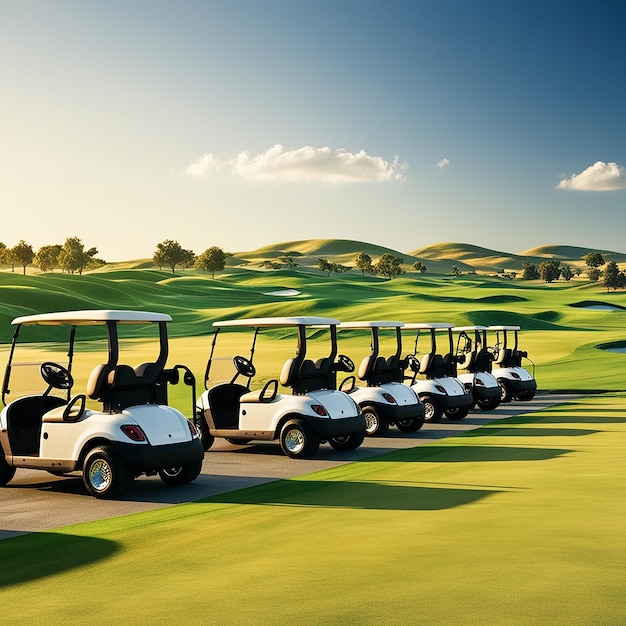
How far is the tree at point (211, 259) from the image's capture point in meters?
165

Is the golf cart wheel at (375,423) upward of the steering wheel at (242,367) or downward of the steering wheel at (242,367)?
downward

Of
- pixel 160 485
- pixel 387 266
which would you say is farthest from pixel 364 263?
pixel 160 485

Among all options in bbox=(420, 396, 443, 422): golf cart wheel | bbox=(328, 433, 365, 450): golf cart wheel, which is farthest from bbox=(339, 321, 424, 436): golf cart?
bbox=(420, 396, 443, 422): golf cart wheel

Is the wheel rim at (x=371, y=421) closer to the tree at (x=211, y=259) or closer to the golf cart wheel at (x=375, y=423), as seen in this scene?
the golf cart wheel at (x=375, y=423)

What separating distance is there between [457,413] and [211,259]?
478ft

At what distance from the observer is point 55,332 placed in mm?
66375

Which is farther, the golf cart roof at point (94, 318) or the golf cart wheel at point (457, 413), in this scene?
the golf cart wheel at point (457, 413)

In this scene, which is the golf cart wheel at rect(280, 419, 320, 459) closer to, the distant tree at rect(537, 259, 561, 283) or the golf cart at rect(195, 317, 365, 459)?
the golf cart at rect(195, 317, 365, 459)

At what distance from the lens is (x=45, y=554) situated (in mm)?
7508

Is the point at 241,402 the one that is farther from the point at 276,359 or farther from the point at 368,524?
the point at 276,359

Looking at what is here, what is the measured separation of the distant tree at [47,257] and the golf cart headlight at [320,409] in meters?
151

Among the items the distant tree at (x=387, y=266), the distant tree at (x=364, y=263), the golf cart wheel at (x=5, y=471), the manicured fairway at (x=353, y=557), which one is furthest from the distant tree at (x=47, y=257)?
the manicured fairway at (x=353, y=557)

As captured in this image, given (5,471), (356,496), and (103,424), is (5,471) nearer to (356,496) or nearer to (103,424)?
(103,424)

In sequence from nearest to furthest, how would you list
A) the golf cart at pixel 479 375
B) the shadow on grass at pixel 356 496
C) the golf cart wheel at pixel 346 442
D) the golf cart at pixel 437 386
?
the shadow on grass at pixel 356 496, the golf cart wheel at pixel 346 442, the golf cart at pixel 437 386, the golf cart at pixel 479 375
